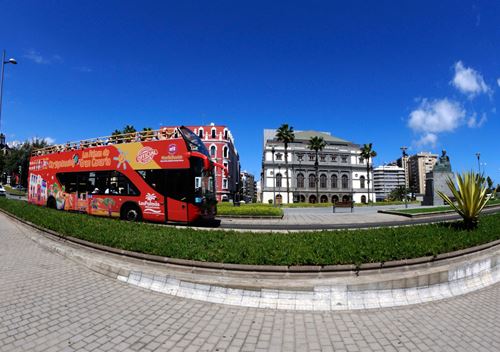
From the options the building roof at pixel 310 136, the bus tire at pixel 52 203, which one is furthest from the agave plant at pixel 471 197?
the building roof at pixel 310 136

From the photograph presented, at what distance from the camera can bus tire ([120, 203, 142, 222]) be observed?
46.5ft

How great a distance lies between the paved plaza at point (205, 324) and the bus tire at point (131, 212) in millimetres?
8282

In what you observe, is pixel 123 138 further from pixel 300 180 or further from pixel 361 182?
pixel 361 182

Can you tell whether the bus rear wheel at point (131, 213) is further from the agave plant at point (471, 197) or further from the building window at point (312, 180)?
the building window at point (312, 180)

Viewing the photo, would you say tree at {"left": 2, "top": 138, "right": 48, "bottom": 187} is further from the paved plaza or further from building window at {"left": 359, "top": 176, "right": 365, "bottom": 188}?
building window at {"left": 359, "top": 176, "right": 365, "bottom": 188}

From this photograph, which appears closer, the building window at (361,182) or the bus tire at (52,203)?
the bus tire at (52,203)

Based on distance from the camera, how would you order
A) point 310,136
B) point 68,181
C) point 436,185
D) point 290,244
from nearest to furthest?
point 290,244
point 68,181
point 436,185
point 310,136

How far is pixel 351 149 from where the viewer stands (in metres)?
81.8

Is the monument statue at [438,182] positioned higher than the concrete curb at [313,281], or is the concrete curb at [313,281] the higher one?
the monument statue at [438,182]

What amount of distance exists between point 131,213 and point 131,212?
5cm

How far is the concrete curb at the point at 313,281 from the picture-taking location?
5125 mm

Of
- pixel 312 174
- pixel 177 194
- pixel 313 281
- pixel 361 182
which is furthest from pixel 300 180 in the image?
pixel 313 281

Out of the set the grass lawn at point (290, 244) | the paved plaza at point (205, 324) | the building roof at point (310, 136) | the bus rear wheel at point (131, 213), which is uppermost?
the building roof at point (310, 136)

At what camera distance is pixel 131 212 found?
14297mm
